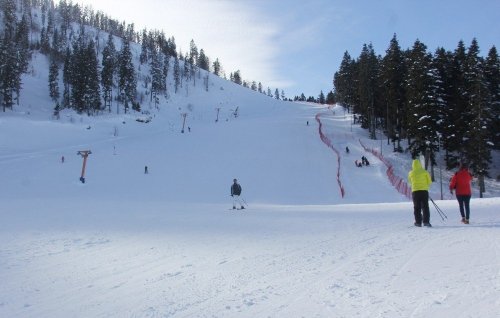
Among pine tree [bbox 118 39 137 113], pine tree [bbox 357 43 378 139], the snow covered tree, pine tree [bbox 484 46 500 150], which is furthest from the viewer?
pine tree [bbox 118 39 137 113]

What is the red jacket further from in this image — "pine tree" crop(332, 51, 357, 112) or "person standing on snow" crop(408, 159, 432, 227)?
"pine tree" crop(332, 51, 357, 112)

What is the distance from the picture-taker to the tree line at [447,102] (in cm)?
Answer: 3728

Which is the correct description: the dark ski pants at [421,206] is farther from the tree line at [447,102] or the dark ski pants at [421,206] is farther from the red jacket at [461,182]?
the tree line at [447,102]

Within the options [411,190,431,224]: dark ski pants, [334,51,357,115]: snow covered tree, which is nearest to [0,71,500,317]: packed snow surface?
[411,190,431,224]: dark ski pants

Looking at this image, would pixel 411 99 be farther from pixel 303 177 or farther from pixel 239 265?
pixel 239 265

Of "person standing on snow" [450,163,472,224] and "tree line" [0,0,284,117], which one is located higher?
"tree line" [0,0,284,117]

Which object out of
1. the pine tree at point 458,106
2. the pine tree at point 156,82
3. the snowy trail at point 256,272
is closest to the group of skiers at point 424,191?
the snowy trail at point 256,272

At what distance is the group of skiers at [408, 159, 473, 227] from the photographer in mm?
10836

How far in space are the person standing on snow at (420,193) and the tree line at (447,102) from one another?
26.6 meters

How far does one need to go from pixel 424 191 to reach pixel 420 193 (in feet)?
0.42

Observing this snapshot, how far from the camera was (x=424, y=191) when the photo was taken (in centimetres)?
1109

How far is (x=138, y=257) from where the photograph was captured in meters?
7.88

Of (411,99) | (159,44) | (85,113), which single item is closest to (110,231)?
(411,99)

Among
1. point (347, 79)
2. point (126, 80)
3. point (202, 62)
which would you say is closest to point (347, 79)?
point (347, 79)
